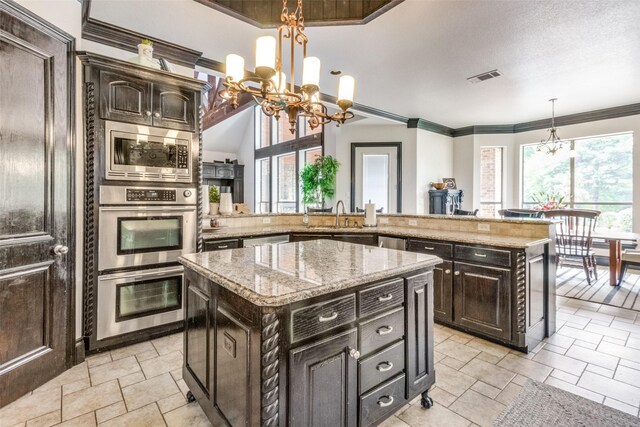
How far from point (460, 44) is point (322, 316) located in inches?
135

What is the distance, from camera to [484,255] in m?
2.75

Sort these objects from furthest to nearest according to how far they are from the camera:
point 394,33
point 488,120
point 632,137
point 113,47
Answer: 1. point 488,120
2. point 632,137
3. point 394,33
4. point 113,47

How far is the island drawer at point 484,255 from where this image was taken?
262 cm

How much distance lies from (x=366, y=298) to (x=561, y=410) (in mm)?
1462

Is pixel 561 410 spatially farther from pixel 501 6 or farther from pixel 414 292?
pixel 501 6

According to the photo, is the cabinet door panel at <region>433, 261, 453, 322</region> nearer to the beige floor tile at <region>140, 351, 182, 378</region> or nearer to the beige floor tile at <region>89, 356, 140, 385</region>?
the beige floor tile at <region>140, 351, 182, 378</region>

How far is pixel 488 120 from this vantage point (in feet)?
22.2

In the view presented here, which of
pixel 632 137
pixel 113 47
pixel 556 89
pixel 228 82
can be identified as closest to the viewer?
pixel 228 82

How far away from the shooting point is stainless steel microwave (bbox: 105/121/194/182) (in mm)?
2605

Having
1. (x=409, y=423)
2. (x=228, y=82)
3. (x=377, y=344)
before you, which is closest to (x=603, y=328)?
(x=409, y=423)

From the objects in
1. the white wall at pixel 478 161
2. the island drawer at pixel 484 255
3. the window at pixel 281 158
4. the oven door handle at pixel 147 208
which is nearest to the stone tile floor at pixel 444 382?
the island drawer at pixel 484 255

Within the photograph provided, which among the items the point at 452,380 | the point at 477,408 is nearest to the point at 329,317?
the point at 477,408

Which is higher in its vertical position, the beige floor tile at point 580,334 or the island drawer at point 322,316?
the island drawer at point 322,316

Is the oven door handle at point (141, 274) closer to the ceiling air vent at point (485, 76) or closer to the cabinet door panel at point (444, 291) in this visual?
the cabinet door panel at point (444, 291)
